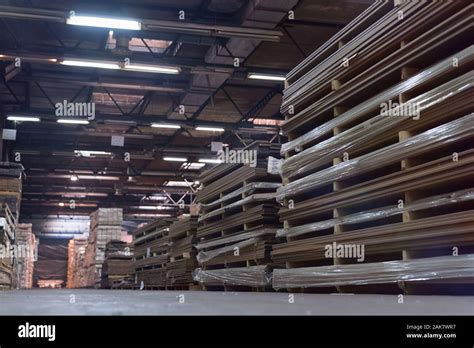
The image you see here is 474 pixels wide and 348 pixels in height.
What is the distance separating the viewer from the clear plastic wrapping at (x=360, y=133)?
3771mm

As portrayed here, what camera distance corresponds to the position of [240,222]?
23.6 ft

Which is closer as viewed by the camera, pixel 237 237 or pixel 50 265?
pixel 237 237

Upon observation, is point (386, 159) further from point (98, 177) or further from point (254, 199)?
point (98, 177)

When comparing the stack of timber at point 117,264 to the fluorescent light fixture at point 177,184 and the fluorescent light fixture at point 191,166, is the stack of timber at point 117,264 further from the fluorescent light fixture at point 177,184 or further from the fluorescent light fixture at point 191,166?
the fluorescent light fixture at point 177,184

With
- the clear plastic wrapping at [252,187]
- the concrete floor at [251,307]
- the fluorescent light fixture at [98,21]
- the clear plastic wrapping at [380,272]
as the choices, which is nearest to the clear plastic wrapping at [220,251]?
the clear plastic wrapping at [252,187]

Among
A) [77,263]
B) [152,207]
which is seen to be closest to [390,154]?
[77,263]

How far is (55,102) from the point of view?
14.3 meters

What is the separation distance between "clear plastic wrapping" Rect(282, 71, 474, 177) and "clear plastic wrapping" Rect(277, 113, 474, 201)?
0.45 ft

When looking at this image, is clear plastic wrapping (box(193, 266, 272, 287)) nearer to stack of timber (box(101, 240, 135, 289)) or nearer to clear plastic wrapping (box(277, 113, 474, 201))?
clear plastic wrapping (box(277, 113, 474, 201))

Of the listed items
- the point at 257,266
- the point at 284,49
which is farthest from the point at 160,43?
the point at 257,266

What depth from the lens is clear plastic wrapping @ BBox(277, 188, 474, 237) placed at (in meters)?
3.66

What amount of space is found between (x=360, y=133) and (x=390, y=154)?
453 millimetres

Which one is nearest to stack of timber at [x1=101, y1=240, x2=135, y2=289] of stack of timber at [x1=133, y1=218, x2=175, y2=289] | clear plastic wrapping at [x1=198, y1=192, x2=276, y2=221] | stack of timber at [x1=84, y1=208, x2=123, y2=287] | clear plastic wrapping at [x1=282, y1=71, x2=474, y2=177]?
stack of timber at [x1=84, y1=208, x2=123, y2=287]
